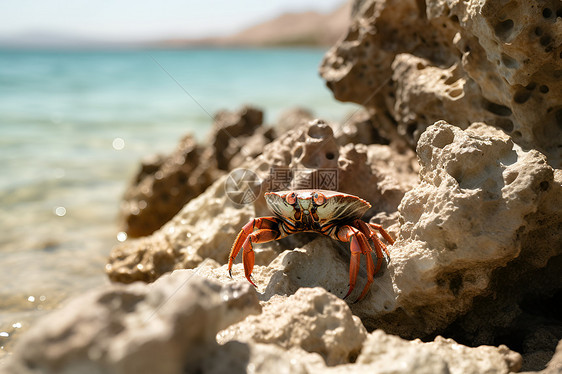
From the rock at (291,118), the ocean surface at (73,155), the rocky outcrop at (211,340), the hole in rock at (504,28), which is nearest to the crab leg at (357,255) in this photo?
the rocky outcrop at (211,340)

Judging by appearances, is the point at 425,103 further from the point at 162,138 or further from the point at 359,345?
the point at 162,138

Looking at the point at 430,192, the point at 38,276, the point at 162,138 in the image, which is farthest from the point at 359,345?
the point at 162,138

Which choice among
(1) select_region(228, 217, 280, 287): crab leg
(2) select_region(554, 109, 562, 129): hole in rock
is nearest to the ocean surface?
(1) select_region(228, 217, 280, 287): crab leg

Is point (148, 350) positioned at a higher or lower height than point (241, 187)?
lower

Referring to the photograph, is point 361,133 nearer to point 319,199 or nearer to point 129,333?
point 319,199

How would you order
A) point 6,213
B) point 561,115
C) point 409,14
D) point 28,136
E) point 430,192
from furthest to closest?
point 28,136 < point 6,213 < point 409,14 < point 561,115 < point 430,192

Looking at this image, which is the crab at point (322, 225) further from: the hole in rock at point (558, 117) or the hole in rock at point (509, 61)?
the hole in rock at point (558, 117)

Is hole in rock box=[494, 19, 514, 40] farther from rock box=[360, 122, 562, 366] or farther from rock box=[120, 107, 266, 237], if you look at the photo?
rock box=[120, 107, 266, 237]
